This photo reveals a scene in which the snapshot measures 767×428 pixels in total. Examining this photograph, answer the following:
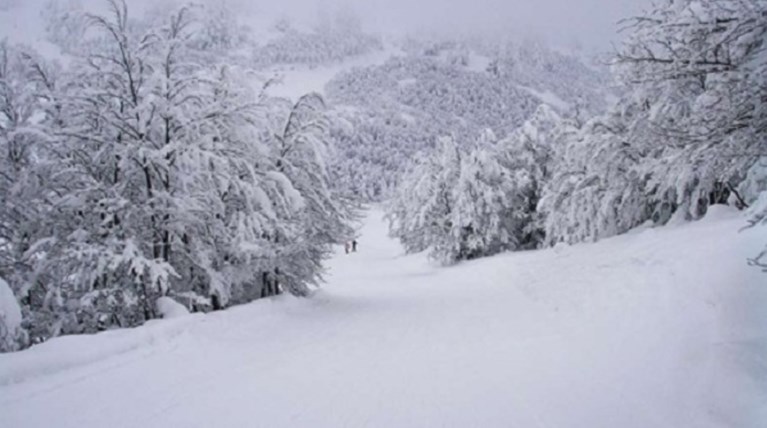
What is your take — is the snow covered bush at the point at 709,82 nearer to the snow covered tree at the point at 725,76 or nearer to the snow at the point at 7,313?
the snow covered tree at the point at 725,76

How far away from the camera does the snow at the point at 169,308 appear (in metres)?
8.51

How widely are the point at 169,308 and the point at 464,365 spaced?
533 centimetres

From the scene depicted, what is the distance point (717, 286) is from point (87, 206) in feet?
32.6

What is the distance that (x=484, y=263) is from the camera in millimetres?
22328

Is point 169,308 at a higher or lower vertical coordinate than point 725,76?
lower

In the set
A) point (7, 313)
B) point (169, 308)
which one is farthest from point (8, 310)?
point (169, 308)

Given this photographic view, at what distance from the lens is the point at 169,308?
859cm

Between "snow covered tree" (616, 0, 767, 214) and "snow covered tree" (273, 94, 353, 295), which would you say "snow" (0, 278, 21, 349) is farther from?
"snow covered tree" (616, 0, 767, 214)

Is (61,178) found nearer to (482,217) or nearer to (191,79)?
(191,79)

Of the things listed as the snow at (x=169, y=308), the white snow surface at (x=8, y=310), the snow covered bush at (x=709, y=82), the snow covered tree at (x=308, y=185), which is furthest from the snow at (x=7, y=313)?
the snow covered bush at (x=709, y=82)

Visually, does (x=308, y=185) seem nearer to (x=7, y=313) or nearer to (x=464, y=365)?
(x=464, y=365)

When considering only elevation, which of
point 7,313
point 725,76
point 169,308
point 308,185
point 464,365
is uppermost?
point 725,76

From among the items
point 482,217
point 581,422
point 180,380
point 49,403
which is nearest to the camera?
point 581,422

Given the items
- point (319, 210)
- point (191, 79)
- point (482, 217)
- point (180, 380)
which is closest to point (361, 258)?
point (482, 217)
